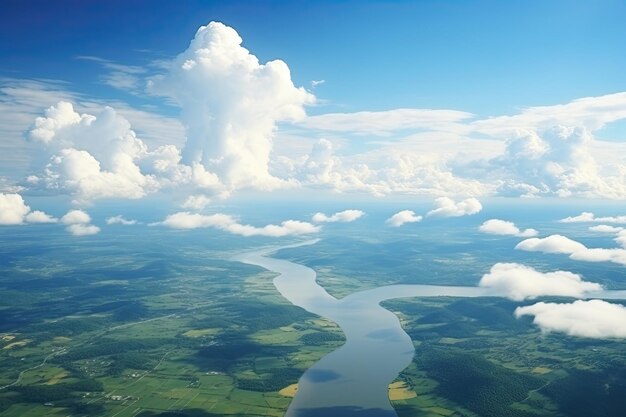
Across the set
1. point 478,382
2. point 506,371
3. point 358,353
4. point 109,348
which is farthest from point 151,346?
point 506,371

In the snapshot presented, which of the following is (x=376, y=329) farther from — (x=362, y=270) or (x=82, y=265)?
(x=82, y=265)

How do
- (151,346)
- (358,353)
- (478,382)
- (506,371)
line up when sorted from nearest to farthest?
(478,382), (506,371), (358,353), (151,346)

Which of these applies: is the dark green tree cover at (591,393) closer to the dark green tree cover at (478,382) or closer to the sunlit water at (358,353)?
the dark green tree cover at (478,382)

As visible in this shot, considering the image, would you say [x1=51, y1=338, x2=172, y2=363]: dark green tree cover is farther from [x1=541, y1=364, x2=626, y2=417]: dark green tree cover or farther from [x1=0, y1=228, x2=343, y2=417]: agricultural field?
[x1=541, y1=364, x2=626, y2=417]: dark green tree cover

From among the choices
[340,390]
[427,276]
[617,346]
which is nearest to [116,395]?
[340,390]

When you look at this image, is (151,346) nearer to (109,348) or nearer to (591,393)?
(109,348)

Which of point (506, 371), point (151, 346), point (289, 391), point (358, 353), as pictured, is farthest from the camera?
point (151, 346)
